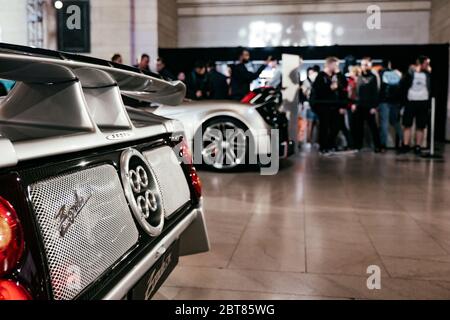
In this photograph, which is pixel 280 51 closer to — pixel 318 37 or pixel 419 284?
pixel 318 37

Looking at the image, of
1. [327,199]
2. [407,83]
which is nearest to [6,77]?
[327,199]

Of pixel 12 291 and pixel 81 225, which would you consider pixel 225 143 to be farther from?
pixel 12 291

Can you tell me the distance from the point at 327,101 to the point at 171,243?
27.7 feet

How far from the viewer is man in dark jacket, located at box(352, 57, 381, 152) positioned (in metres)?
10.3

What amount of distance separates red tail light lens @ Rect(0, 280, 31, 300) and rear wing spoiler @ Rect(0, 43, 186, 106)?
0.57 metres

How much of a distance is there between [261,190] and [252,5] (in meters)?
9.72

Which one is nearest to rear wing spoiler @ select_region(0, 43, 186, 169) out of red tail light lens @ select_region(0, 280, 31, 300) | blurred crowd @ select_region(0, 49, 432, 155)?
red tail light lens @ select_region(0, 280, 31, 300)

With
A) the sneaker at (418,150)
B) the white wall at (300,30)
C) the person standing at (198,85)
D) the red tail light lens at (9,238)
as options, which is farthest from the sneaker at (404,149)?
the red tail light lens at (9,238)

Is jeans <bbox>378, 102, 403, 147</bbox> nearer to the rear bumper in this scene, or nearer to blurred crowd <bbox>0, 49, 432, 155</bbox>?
blurred crowd <bbox>0, 49, 432, 155</bbox>

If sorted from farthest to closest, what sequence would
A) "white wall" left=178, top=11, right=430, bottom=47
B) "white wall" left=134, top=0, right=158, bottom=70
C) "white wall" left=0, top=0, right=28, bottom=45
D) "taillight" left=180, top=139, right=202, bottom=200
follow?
"white wall" left=178, top=11, right=430, bottom=47, "white wall" left=0, top=0, right=28, bottom=45, "white wall" left=134, top=0, right=158, bottom=70, "taillight" left=180, top=139, right=202, bottom=200

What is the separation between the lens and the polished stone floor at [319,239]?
2855 mm

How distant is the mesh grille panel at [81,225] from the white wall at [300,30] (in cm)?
1331

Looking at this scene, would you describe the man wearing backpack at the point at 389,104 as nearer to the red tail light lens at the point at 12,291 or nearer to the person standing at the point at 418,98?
the person standing at the point at 418,98

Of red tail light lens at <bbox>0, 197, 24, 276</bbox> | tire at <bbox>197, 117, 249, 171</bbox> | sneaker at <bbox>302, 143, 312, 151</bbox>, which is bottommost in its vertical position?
sneaker at <bbox>302, 143, 312, 151</bbox>
